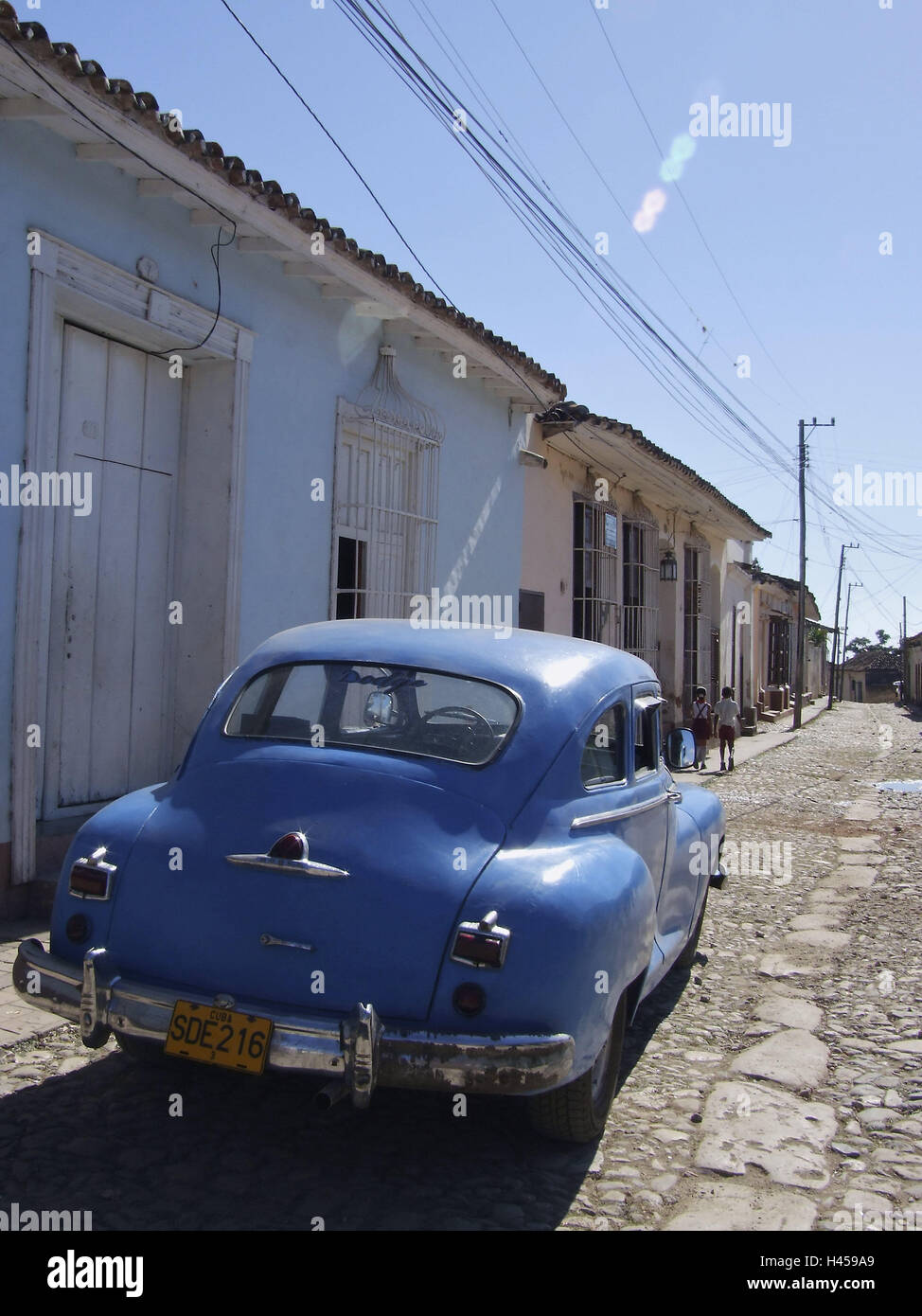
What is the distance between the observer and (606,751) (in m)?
3.70

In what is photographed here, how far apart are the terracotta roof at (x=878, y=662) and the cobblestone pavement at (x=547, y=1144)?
7622 cm

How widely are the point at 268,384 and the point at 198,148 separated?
1.75 m

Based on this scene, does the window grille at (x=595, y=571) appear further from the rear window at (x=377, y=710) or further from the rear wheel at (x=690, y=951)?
the rear window at (x=377, y=710)

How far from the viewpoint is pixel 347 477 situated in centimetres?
824

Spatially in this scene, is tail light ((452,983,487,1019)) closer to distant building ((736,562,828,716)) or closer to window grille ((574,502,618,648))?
window grille ((574,502,618,648))

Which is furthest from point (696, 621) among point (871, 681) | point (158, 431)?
point (871, 681)

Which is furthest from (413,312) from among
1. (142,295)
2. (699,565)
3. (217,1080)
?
(699,565)

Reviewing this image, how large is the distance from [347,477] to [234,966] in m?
5.80

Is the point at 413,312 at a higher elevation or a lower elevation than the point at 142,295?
higher

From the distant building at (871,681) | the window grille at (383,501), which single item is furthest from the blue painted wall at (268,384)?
the distant building at (871,681)

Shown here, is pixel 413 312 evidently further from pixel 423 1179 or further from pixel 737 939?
pixel 423 1179

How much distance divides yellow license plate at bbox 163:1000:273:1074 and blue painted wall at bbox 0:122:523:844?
2.79 metres

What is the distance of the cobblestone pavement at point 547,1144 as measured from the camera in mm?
2852
